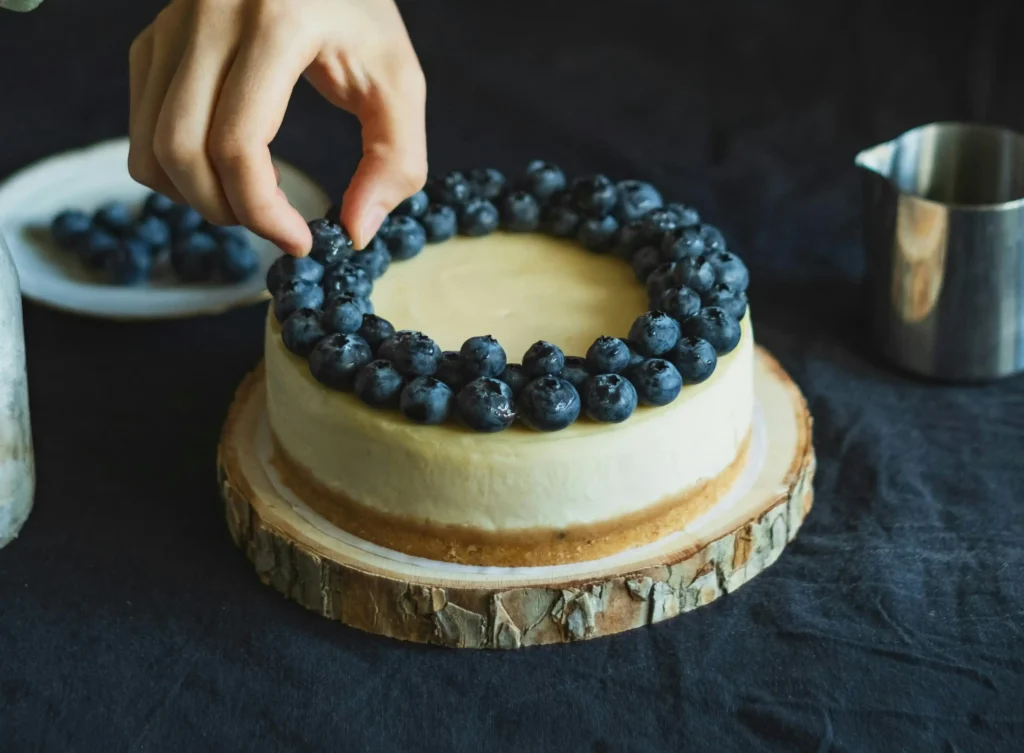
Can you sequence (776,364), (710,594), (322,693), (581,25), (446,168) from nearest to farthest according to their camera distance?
(322,693), (710,594), (776,364), (446,168), (581,25)

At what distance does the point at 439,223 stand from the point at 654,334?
371 millimetres

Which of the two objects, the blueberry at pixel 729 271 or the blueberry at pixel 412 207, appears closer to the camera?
the blueberry at pixel 729 271

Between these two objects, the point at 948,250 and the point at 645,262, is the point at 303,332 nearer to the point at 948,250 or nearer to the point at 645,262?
the point at 645,262

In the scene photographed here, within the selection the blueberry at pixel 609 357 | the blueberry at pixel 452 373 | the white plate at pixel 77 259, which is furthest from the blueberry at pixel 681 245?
the white plate at pixel 77 259

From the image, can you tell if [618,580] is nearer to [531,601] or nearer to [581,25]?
[531,601]

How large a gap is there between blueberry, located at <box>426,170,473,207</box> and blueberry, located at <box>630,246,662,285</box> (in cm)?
24

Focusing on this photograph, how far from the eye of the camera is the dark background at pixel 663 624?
1.38 meters

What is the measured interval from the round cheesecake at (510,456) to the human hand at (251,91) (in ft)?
0.57

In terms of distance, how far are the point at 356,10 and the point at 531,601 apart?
0.64 meters

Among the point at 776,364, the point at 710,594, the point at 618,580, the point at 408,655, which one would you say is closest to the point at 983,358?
the point at 776,364

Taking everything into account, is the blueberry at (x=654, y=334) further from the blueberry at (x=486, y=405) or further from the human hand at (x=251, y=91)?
the human hand at (x=251, y=91)

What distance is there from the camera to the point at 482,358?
4.56 feet

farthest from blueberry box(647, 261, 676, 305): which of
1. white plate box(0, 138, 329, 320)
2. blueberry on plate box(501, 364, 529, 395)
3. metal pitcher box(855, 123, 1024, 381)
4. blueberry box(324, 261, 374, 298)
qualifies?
white plate box(0, 138, 329, 320)

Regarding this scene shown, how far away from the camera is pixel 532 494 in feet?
4.60
